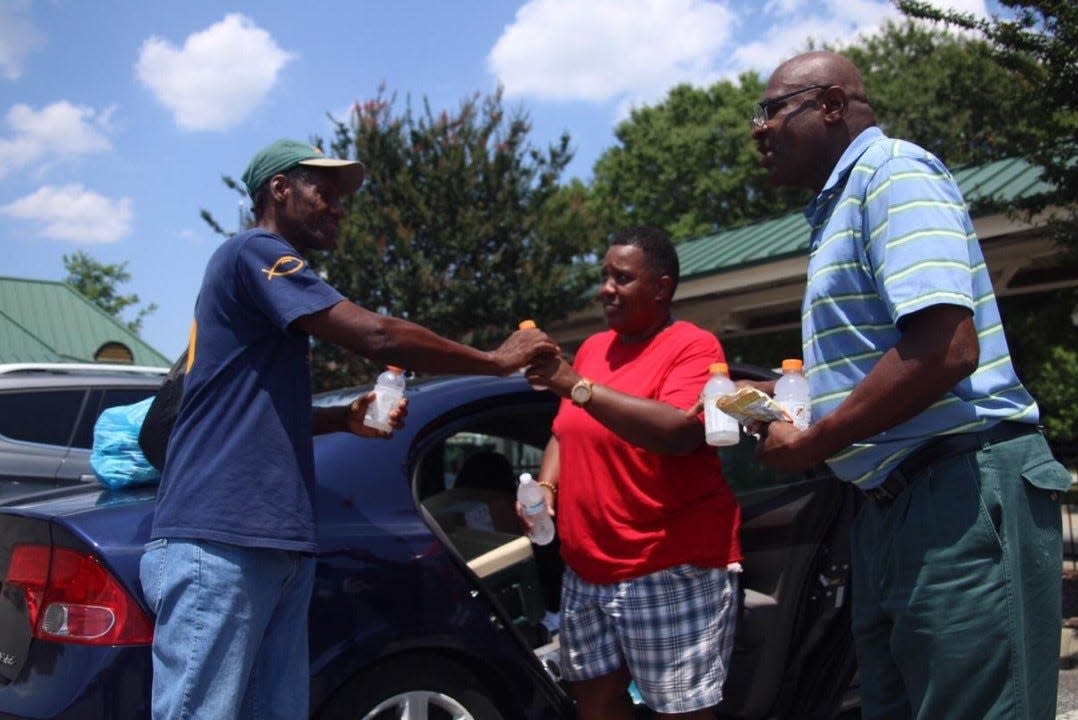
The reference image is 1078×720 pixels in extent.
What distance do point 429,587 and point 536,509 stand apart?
48 centimetres

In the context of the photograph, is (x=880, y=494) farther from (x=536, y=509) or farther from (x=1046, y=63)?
(x=1046, y=63)

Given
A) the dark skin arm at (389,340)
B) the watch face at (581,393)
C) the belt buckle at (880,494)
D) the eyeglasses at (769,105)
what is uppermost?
the eyeglasses at (769,105)

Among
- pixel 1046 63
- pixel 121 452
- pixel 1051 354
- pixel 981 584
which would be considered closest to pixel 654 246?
pixel 981 584

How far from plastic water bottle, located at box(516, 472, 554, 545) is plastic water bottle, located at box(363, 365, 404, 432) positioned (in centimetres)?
60

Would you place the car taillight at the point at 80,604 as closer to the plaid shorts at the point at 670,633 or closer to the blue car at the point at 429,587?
the blue car at the point at 429,587

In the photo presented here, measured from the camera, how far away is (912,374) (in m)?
1.78

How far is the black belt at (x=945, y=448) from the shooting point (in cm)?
190

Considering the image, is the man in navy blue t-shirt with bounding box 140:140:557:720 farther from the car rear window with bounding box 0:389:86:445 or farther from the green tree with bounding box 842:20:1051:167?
the green tree with bounding box 842:20:1051:167

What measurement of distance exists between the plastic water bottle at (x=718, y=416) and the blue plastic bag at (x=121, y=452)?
151cm

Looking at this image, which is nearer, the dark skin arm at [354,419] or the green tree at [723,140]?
the dark skin arm at [354,419]

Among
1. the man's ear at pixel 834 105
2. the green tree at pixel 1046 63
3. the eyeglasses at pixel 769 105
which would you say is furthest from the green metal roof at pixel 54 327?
the man's ear at pixel 834 105

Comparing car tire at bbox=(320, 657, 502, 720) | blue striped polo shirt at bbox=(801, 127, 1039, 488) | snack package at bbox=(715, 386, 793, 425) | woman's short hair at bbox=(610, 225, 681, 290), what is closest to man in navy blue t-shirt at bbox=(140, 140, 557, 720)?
car tire at bbox=(320, 657, 502, 720)

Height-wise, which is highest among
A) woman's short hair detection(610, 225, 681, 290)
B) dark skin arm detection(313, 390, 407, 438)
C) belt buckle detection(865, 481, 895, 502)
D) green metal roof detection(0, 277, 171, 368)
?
green metal roof detection(0, 277, 171, 368)

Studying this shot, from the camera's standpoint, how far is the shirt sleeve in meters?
2.31
